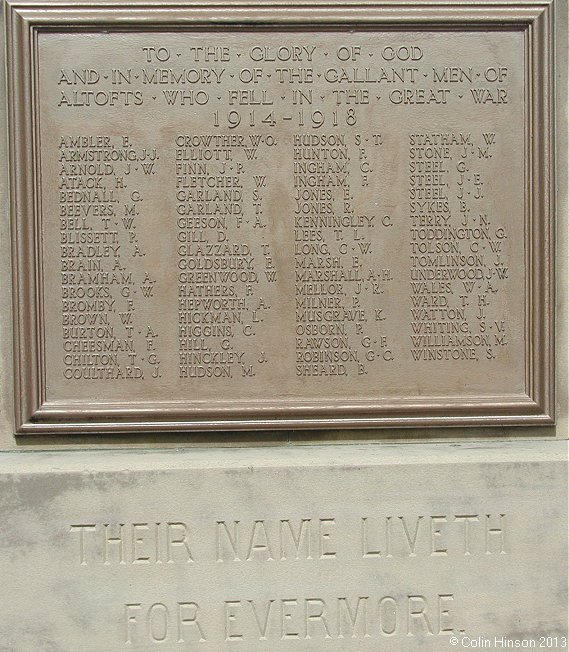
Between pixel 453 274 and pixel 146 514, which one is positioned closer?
pixel 146 514

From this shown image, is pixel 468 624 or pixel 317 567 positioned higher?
pixel 317 567

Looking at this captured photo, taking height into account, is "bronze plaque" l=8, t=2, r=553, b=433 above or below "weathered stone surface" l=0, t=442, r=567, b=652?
above

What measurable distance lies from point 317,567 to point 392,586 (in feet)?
1.30

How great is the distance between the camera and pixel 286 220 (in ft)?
13.8

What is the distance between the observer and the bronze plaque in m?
4.15

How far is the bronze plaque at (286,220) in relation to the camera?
4.15 meters

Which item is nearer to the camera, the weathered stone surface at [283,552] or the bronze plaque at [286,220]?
the weathered stone surface at [283,552]

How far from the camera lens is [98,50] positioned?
4141mm

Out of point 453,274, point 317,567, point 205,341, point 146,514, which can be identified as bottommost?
point 317,567

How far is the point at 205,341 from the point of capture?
13.9 ft

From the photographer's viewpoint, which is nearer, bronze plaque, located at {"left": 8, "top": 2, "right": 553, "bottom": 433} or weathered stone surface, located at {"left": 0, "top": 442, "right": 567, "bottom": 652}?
weathered stone surface, located at {"left": 0, "top": 442, "right": 567, "bottom": 652}

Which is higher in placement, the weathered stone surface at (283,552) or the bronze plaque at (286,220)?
the bronze plaque at (286,220)

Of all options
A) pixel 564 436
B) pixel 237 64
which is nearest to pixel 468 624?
pixel 564 436

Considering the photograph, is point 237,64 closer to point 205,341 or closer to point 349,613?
point 205,341
